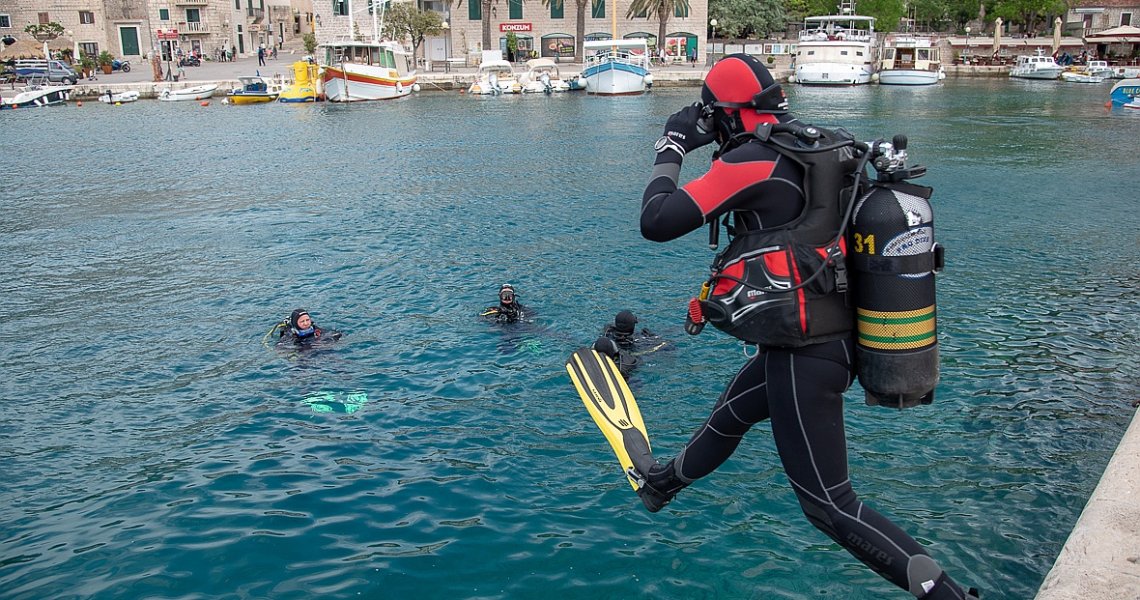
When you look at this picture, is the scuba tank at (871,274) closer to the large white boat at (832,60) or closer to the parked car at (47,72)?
the large white boat at (832,60)

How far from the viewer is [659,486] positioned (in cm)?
483

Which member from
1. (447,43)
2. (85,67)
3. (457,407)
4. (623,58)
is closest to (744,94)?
(457,407)

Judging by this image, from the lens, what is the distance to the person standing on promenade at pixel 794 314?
3.77 metres

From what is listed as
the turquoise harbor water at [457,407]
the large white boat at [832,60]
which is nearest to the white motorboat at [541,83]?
the large white boat at [832,60]

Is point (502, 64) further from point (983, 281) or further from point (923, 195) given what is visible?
point (923, 195)

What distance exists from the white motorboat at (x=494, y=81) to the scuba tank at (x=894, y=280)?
57.8 meters

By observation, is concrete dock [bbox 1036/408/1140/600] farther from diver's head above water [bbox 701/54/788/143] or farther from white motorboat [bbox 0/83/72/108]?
white motorboat [bbox 0/83/72/108]

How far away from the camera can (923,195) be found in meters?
→ 3.82

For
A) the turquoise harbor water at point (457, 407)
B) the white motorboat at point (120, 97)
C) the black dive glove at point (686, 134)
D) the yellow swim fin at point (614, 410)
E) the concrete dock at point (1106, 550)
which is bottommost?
the turquoise harbor water at point (457, 407)

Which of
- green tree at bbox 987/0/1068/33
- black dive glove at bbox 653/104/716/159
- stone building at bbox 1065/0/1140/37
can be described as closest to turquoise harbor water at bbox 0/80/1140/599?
black dive glove at bbox 653/104/716/159

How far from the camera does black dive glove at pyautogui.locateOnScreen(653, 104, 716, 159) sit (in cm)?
423

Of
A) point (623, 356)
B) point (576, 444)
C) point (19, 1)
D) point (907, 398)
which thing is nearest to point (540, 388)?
point (623, 356)

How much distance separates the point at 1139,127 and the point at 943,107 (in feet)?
37.7

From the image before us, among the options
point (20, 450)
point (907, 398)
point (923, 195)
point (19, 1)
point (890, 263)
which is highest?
point (19, 1)
